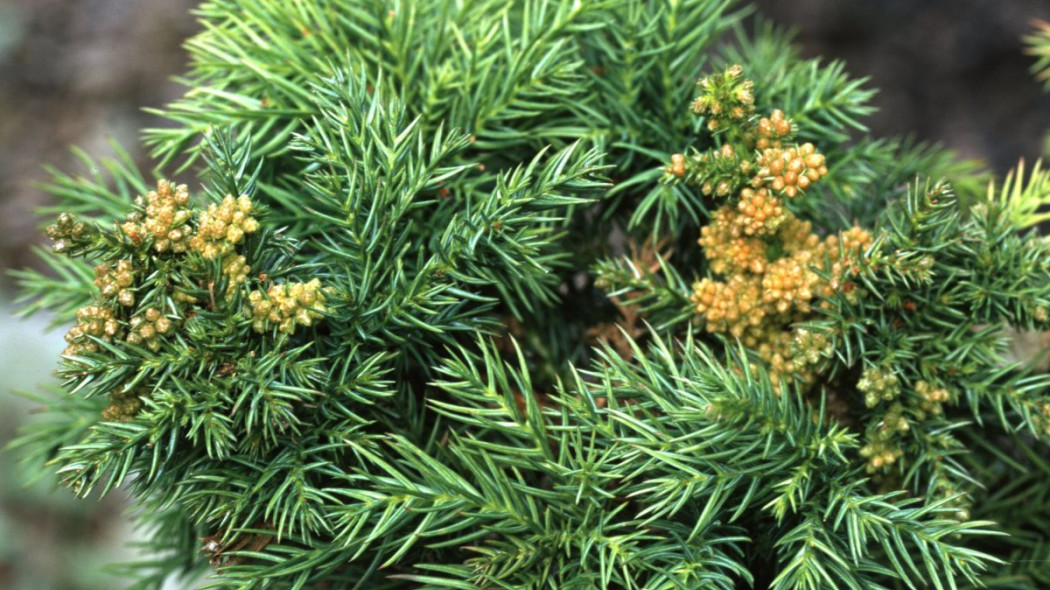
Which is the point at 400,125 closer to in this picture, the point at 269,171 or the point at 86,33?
the point at 269,171

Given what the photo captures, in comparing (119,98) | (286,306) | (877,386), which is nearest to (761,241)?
(877,386)

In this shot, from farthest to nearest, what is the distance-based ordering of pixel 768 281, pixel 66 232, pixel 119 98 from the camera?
pixel 119 98 < pixel 768 281 < pixel 66 232

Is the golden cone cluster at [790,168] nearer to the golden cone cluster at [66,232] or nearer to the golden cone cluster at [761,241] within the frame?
the golden cone cluster at [761,241]

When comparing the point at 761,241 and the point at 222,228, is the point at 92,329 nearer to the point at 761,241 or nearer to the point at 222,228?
the point at 222,228

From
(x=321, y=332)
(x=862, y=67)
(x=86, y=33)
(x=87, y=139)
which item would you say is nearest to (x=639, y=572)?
(x=321, y=332)

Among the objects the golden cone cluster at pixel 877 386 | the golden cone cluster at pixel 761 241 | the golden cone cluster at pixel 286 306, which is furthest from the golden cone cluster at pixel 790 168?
the golden cone cluster at pixel 286 306

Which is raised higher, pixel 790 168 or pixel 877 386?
pixel 790 168
